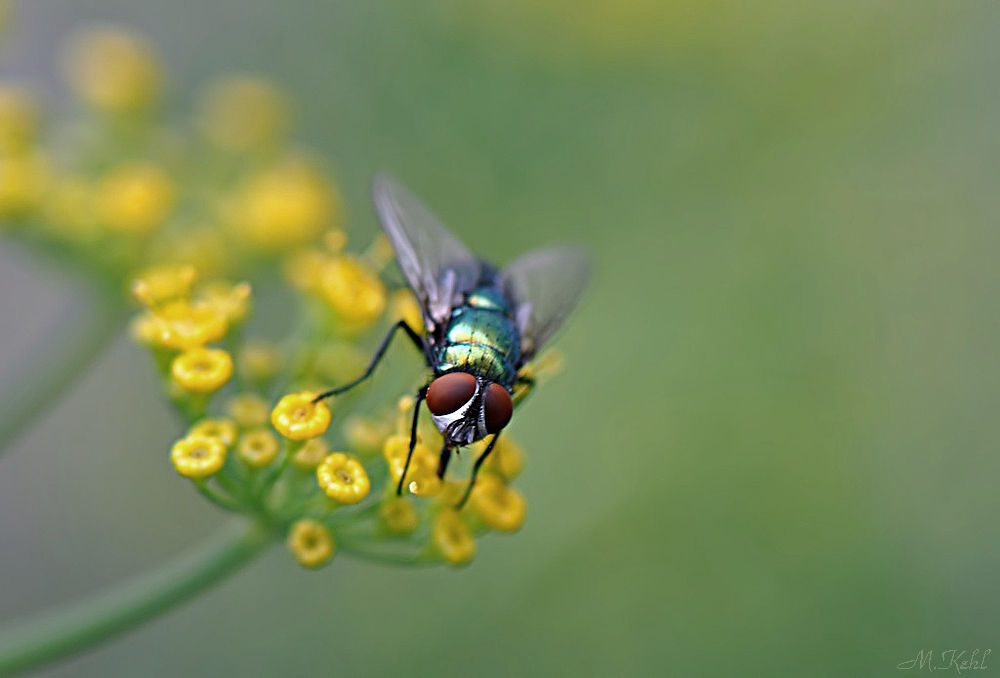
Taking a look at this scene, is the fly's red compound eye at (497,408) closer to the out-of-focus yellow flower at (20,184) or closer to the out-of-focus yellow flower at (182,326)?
the out-of-focus yellow flower at (182,326)

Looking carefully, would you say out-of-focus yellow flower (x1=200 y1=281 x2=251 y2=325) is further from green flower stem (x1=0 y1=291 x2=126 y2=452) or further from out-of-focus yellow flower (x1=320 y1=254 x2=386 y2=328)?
green flower stem (x1=0 y1=291 x2=126 y2=452)

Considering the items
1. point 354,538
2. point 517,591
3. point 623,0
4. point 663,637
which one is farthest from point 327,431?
point 623,0

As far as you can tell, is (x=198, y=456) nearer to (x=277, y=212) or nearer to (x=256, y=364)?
(x=256, y=364)

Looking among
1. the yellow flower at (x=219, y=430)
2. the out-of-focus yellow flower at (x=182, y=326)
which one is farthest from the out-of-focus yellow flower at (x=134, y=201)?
the yellow flower at (x=219, y=430)

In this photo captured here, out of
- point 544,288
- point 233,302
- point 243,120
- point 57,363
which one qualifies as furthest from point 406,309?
point 243,120

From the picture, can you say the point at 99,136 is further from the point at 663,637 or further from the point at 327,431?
the point at 663,637

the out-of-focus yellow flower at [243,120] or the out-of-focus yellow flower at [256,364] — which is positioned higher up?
the out-of-focus yellow flower at [243,120]

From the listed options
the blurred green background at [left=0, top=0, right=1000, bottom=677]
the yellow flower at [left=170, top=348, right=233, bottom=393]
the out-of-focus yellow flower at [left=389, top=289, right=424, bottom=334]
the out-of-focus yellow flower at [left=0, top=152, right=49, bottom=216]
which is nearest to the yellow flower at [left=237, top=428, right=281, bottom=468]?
the yellow flower at [left=170, top=348, right=233, bottom=393]

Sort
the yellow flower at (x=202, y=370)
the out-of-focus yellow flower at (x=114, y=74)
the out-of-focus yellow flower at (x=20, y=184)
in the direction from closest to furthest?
the yellow flower at (x=202, y=370), the out-of-focus yellow flower at (x=20, y=184), the out-of-focus yellow flower at (x=114, y=74)
